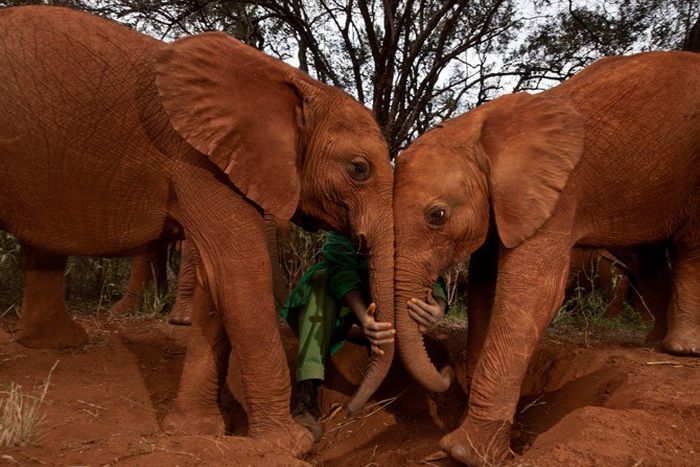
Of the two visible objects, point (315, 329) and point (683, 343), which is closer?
point (315, 329)

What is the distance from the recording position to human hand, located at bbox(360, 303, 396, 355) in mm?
3287

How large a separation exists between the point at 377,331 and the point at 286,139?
103cm

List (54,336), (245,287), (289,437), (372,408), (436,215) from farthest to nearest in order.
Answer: (54,336) → (372,408) → (436,215) → (289,437) → (245,287)

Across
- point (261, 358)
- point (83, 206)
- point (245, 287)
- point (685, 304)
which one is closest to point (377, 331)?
point (261, 358)

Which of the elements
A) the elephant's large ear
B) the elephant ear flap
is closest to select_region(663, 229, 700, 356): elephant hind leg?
the elephant's large ear

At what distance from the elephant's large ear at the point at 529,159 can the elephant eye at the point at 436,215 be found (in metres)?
0.27

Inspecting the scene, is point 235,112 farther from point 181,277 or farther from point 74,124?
point 181,277

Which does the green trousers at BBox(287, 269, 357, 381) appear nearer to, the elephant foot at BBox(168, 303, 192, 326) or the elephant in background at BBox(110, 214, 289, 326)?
the elephant in background at BBox(110, 214, 289, 326)

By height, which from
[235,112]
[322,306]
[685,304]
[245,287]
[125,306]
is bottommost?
[125,306]

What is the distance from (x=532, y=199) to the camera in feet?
11.4

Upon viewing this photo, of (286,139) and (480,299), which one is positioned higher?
(286,139)

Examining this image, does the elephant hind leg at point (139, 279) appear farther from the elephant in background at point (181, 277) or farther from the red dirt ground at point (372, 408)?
the red dirt ground at point (372, 408)

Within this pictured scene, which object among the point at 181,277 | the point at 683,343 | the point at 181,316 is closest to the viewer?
the point at 683,343

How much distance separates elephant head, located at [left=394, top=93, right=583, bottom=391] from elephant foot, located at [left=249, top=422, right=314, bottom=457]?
2.05 ft
